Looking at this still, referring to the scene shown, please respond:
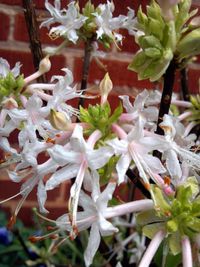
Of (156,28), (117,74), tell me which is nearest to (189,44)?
(156,28)

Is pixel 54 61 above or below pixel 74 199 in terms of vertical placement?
below

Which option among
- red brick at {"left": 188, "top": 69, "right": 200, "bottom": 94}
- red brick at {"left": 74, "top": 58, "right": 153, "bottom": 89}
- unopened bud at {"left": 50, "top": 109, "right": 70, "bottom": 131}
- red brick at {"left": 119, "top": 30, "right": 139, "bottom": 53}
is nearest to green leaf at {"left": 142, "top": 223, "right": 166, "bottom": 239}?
unopened bud at {"left": 50, "top": 109, "right": 70, "bottom": 131}

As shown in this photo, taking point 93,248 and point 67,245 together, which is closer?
point 93,248

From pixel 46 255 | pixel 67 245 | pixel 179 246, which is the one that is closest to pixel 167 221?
pixel 179 246

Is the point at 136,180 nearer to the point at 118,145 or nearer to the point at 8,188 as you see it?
the point at 118,145

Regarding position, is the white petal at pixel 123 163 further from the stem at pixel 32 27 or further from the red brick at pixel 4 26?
the red brick at pixel 4 26

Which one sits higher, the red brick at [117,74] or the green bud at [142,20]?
the green bud at [142,20]

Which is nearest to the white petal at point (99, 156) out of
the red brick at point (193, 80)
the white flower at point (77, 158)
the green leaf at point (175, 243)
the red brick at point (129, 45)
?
the white flower at point (77, 158)

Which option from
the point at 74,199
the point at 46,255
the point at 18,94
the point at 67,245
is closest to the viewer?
the point at 74,199

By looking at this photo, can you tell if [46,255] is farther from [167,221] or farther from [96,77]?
[167,221]
